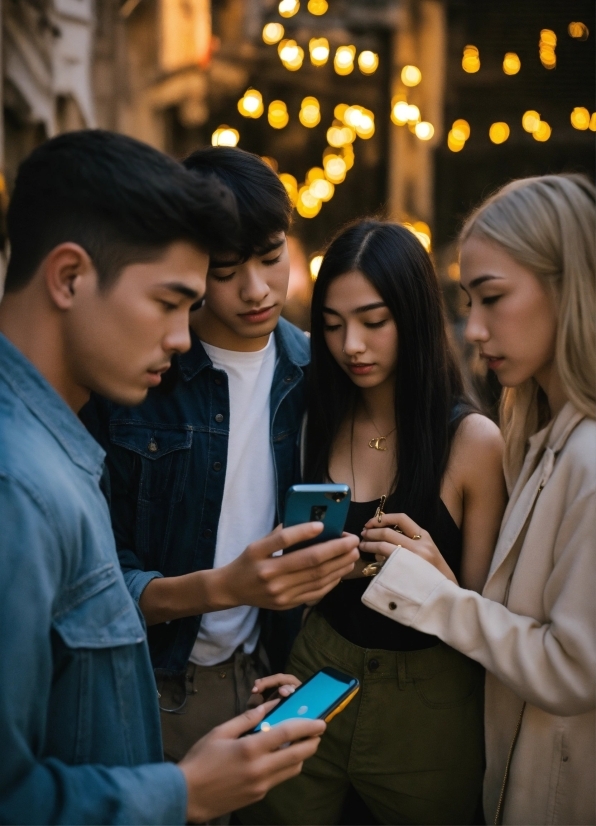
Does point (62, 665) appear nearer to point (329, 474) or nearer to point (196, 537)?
point (196, 537)

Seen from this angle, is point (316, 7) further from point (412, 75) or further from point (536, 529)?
point (536, 529)

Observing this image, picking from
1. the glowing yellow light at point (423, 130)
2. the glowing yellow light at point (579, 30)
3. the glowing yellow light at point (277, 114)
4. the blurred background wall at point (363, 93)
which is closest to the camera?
the blurred background wall at point (363, 93)

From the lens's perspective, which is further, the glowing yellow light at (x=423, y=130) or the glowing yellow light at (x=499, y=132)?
the glowing yellow light at (x=499, y=132)

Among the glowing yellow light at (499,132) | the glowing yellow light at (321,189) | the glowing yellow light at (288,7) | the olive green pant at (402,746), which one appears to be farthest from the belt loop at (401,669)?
the glowing yellow light at (321,189)

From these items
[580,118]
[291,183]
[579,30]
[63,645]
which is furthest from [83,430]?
[580,118]

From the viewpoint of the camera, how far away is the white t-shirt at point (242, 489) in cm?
246

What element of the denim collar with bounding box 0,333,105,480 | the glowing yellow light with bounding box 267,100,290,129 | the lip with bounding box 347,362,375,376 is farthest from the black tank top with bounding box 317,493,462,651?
the glowing yellow light with bounding box 267,100,290,129

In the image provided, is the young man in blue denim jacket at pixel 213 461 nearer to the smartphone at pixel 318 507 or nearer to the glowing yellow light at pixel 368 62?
the smartphone at pixel 318 507

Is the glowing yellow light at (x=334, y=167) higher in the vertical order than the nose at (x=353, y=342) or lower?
higher

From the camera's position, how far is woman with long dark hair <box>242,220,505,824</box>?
7.54ft

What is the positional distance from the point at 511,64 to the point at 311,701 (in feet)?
32.6

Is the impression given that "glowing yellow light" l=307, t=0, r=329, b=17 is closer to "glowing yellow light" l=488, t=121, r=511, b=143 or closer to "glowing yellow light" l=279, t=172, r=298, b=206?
"glowing yellow light" l=279, t=172, r=298, b=206

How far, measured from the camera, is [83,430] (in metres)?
1.54

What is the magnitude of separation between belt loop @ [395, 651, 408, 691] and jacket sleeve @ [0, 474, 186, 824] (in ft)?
3.54
